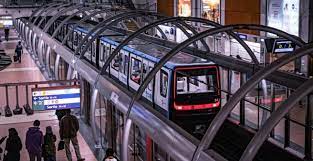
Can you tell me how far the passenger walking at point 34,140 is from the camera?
40.7 ft

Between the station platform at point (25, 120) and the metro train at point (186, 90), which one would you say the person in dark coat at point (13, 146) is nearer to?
the station platform at point (25, 120)

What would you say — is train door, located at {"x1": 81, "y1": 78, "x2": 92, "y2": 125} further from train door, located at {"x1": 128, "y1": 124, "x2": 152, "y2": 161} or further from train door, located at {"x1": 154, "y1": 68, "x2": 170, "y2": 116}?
train door, located at {"x1": 154, "y1": 68, "x2": 170, "y2": 116}

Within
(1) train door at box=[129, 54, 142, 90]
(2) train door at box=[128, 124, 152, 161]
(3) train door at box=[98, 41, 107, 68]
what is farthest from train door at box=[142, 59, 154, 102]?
(3) train door at box=[98, 41, 107, 68]

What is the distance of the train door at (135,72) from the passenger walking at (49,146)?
7.55 ft

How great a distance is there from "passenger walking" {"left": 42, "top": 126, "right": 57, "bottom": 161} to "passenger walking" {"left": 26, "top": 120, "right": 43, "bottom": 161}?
15 centimetres

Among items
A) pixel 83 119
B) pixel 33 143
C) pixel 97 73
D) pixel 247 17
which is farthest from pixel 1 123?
pixel 247 17

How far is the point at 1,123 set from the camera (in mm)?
17609

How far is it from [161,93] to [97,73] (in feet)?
7.57

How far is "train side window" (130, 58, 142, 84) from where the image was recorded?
479 inches

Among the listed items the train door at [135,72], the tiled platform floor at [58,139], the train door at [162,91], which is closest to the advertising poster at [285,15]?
the train door at [135,72]

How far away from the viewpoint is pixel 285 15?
66.8 ft

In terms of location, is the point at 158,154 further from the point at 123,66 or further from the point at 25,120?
the point at 25,120

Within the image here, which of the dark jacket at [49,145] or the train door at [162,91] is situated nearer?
the train door at [162,91]

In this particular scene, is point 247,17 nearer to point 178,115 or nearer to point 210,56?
point 210,56
